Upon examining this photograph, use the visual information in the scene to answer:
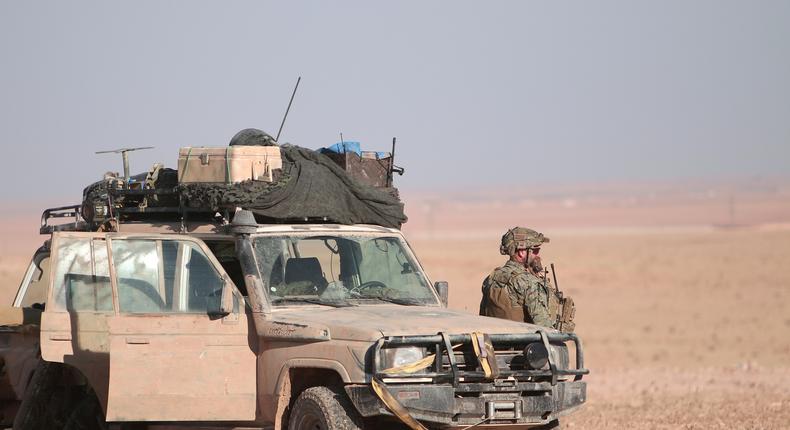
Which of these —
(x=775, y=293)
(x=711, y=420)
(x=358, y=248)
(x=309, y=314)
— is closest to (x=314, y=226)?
(x=358, y=248)

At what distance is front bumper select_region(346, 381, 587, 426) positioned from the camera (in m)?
7.94

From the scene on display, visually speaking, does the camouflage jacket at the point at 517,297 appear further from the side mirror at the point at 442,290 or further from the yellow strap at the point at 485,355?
the yellow strap at the point at 485,355

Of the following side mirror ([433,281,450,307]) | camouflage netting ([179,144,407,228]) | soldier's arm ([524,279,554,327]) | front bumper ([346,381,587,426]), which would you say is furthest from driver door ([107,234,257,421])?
soldier's arm ([524,279,554,327])

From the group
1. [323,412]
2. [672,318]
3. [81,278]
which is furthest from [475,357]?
[672,318]

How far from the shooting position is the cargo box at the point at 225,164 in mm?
9562

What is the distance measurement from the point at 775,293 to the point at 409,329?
2771cm

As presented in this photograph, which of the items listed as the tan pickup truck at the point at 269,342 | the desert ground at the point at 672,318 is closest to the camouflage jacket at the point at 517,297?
the desert ground at the point at 672,318

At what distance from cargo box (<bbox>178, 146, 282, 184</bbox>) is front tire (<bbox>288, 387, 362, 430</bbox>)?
1.87 metres

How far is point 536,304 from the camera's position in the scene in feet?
33.7

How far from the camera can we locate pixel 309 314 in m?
8.71

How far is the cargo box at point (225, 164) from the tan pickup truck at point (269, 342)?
35 cm

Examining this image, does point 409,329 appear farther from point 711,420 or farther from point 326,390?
point 711,420

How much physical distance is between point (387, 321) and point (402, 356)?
337 mm

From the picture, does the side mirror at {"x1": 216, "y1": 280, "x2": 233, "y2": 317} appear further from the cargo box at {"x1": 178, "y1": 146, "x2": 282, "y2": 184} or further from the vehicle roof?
the cargo box at {"x1": 178, "y1": 146, "x2": 282, "y2": 184}
